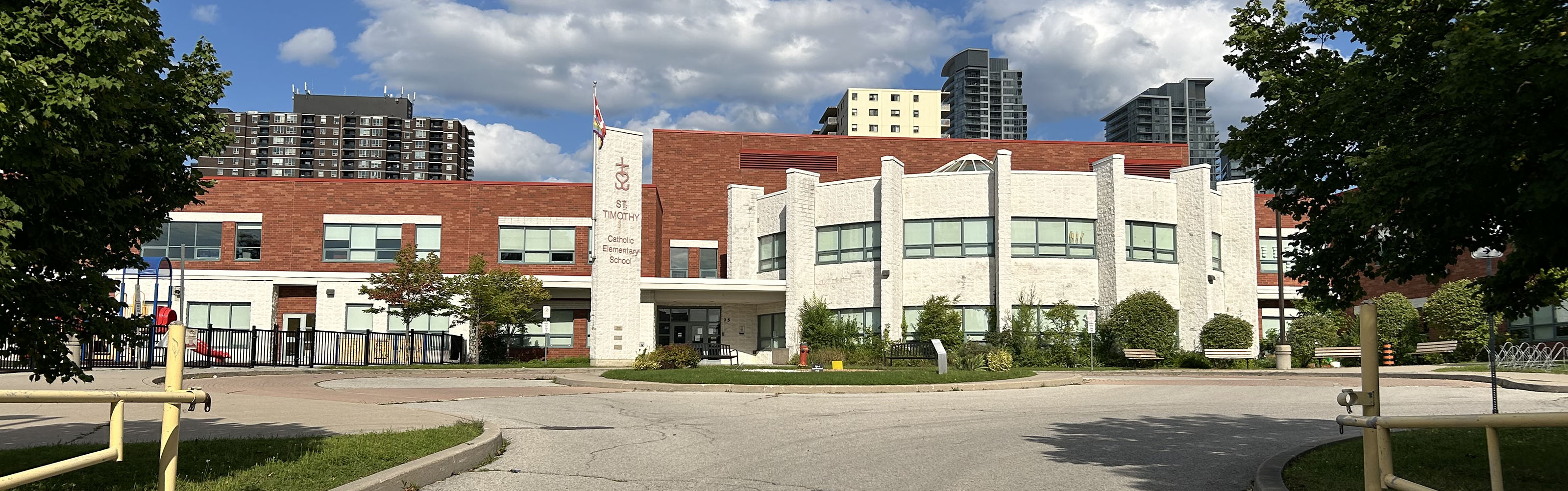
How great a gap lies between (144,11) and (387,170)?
613 ft

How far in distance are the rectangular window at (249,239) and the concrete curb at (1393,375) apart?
34.5m

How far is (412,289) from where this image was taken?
38719 mm

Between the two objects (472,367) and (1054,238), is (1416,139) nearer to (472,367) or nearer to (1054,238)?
(472,367)

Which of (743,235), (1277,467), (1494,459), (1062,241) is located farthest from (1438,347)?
(1494,459)

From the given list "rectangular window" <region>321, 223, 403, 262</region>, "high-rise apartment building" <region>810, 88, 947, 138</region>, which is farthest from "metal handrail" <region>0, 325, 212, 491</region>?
"high-rise apartment building" <region>810, 88, 947, 138</region>

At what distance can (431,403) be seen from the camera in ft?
56.3

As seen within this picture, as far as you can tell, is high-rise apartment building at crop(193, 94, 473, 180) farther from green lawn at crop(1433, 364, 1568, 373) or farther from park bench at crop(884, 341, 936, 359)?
green lawn at crop(1433, 364, 1568, 373)

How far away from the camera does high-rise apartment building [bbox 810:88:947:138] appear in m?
142

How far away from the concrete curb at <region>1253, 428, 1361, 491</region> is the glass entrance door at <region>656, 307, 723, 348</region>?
120 feet

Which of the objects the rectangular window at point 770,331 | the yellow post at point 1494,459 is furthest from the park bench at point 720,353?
the yellow post at point 1494,459

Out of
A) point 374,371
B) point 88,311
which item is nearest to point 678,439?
point 88,311

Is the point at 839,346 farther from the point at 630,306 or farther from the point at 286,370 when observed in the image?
the point at 286,370

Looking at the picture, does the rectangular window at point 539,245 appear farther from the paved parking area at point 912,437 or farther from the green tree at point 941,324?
the paved parking area at point 912,437

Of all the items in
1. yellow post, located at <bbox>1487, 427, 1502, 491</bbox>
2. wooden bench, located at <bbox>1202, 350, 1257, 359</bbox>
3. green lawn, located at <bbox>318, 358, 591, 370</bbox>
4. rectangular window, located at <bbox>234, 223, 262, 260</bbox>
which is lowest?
green lawn, located at <bbox>318, 358, 591, 370</bbox>
